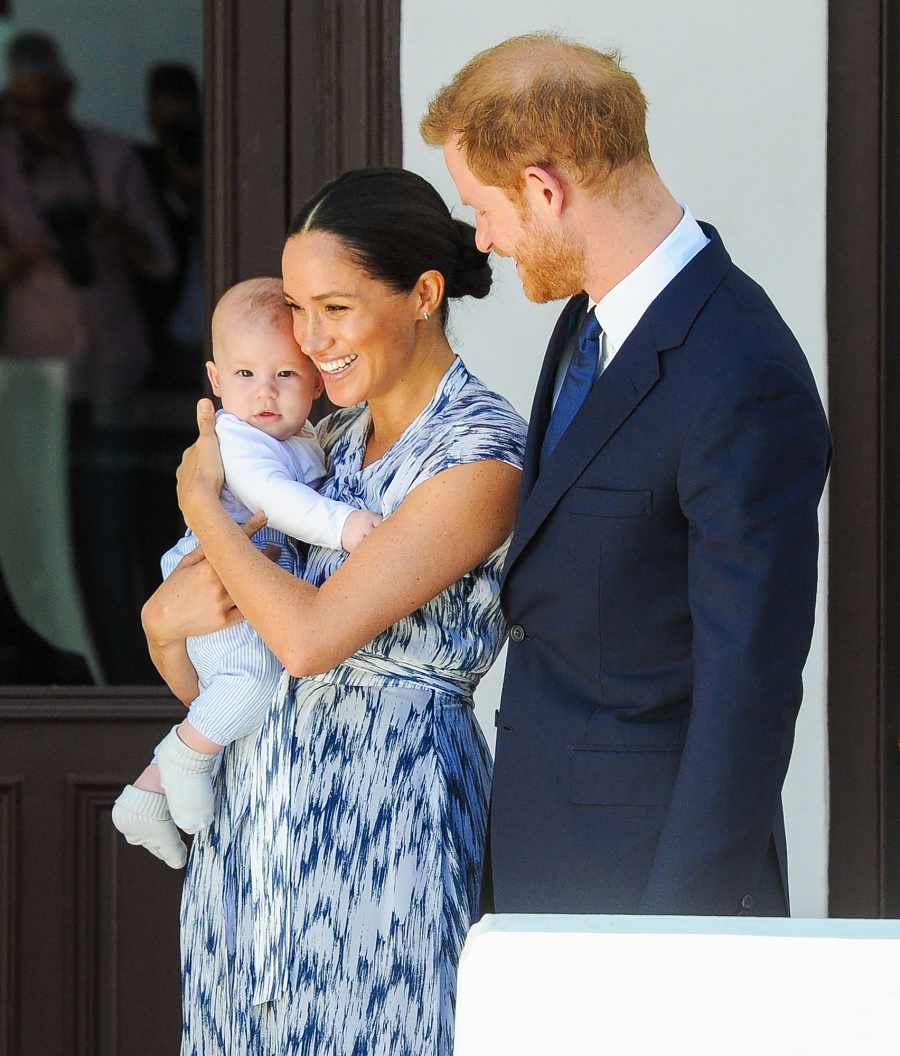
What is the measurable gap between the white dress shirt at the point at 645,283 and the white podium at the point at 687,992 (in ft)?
3.17

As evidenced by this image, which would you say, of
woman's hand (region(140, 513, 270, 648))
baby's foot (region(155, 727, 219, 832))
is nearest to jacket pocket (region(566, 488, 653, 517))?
woman's hand (region(140, 513, 270, 648))

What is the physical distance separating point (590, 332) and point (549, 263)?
125 mm

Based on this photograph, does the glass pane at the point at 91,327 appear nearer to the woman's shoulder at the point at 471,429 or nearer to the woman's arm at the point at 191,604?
the woman's arm at the point at 191,604

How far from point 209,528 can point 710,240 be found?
0.76 metres

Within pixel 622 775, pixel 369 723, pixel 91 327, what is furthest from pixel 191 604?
pixel 91 327

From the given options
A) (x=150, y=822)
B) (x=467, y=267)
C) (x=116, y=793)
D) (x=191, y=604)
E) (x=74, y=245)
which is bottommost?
(x=116, y=793)

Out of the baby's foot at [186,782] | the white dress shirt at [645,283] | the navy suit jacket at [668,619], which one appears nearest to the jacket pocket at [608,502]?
the navy suit jacket at [668,619]

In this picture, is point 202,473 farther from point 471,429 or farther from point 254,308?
point 471,429

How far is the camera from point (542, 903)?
1930 millimetres

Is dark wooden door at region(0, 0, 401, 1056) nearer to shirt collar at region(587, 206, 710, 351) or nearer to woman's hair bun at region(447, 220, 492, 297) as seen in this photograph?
woman's hair bun at region(447, 220, 492, 297)

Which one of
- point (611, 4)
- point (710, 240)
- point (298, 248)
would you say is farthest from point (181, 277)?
point (710, 240)

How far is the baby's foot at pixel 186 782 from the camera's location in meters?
2.20

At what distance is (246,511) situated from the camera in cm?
232

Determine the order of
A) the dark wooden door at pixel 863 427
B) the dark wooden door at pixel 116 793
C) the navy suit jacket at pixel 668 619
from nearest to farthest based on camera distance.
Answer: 1. the navy suit jacket at pixel 668 619
2. the dark wooden door at pixel 863 427
3. the dark wooden door at pixel 116 793
